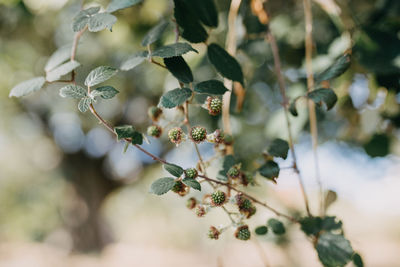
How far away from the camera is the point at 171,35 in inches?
26.7

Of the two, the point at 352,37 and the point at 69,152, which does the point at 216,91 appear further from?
the point at 69,152

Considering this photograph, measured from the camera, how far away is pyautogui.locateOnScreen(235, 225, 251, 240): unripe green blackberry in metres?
0.36

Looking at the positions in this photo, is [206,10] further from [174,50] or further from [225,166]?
[225,166]

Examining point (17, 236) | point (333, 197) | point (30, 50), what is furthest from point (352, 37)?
point (17, 236)

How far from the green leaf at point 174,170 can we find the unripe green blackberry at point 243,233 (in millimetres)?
109

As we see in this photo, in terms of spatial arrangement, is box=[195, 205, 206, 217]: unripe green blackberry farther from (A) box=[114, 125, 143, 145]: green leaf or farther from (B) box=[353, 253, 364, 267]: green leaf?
(B) box=[353, 253, 364, 267]: green leaf

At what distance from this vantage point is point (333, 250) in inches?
16.4

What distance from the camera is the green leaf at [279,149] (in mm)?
409

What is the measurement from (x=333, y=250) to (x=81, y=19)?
17.7 inches

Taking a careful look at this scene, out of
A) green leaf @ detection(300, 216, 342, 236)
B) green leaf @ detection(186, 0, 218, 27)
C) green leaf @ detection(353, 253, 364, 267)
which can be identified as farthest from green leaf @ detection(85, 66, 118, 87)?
green leaf @ detection(353, 253, 364, 267)

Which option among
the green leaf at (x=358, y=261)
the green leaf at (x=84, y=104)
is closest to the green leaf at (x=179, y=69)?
the green leaf at (x=84, y=104)

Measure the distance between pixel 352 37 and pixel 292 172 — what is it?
1.23 feet

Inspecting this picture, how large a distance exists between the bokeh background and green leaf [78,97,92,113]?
0.58 ft

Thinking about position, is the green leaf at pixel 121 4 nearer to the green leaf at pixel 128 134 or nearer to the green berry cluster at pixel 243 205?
the green leaf at pixel 128 134
